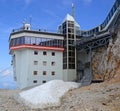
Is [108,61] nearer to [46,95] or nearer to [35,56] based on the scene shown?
[35,56]

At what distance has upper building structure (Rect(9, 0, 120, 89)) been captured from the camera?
6059 cm

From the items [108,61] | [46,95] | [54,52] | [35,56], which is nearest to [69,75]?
[54,52]

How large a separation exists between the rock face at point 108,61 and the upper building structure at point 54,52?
1.71m

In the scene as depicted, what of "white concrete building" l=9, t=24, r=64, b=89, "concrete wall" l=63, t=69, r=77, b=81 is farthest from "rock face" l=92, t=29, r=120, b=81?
"white concrete building" l=9, t=24, r=64, b=89

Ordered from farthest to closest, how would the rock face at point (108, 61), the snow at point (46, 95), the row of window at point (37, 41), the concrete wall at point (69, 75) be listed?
the concrete wall at point (69, 75), the row of window at point (37, 41), the rock face at point (108, 61), the snow at point (46, 95)

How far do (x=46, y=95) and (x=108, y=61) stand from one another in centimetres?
1763

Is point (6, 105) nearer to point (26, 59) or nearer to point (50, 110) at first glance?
point (50, 110)

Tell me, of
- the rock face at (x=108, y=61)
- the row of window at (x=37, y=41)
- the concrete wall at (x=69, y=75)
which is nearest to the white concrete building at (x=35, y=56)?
the row of window at (x=37, y=41)

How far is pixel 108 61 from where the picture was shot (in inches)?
2108

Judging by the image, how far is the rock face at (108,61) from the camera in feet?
164

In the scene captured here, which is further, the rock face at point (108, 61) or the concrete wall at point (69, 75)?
the concrete wall at point (69, 75)

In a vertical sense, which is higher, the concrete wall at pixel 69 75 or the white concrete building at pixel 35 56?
the white concrete building at pixel 35 56

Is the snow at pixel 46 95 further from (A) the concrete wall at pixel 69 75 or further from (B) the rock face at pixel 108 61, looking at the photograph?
(A) the concrete wall at pixel 69 75

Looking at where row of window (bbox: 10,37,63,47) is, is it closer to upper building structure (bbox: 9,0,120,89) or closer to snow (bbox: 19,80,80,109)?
upper building structure (bbox: 9,0,120,89)
